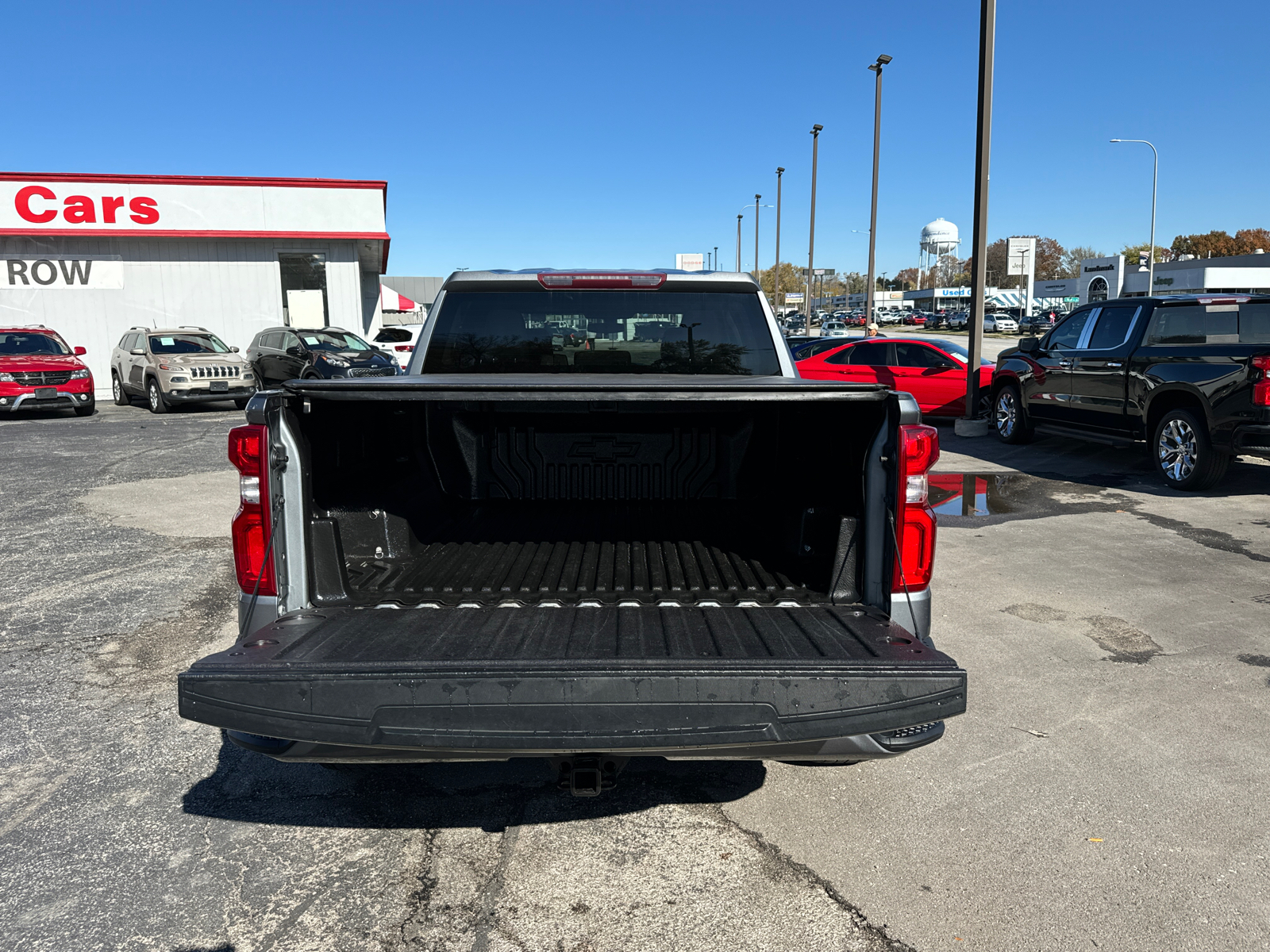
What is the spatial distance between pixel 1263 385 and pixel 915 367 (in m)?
7.50

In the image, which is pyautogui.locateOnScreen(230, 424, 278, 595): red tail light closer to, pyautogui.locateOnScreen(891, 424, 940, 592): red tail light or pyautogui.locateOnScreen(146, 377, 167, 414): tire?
pyautogui.locateOnScreen(891, 424, 940, 592): red tail light

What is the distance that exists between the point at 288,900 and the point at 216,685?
851 mm

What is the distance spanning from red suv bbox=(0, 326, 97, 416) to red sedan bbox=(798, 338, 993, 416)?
14.6 meters

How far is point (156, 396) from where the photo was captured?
1998 cm

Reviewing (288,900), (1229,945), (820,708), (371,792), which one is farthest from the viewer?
(371,792)

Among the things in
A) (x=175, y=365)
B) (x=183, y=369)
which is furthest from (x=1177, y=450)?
(x=175, y=365)

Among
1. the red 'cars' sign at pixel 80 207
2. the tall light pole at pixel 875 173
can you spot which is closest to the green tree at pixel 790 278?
the tall light pole at pixel 875 173

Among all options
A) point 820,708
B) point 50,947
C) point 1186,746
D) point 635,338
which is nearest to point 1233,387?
point 1186,746

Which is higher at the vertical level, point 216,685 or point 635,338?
point 635,338

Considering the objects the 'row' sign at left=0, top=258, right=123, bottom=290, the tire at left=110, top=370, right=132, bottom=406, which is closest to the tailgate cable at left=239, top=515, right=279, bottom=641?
the tire at left=110, top=370, right=132, bottom=406

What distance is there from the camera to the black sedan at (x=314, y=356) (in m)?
19.5

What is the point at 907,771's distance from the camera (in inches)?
149

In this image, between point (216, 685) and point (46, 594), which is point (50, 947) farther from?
point (46, 594)

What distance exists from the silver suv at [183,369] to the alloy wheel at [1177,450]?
16015 mm
